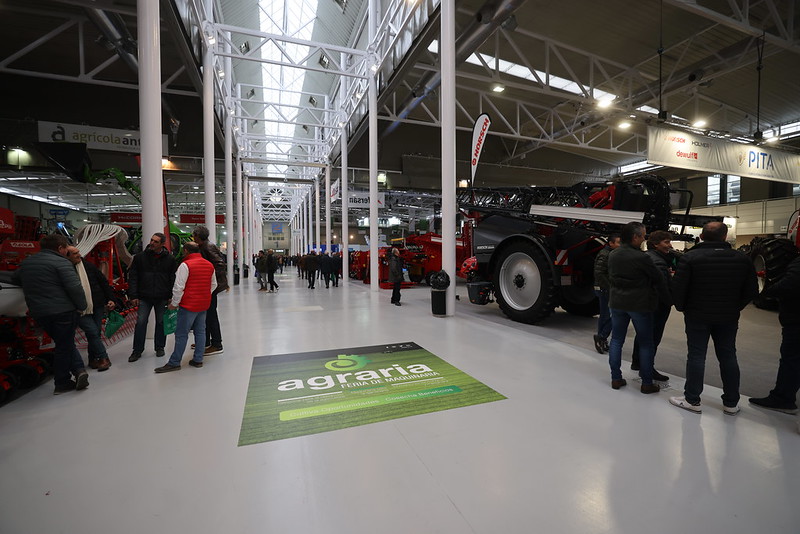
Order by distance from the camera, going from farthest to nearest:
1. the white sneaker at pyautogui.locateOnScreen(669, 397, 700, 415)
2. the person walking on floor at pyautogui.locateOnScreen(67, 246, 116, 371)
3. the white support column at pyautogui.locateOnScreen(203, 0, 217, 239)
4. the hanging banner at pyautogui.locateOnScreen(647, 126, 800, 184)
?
the white support column at pyautogui.locateOnScreen(203, 0, 217, 239), the hanging banner at pyautogui.locateOnScreen(647, 126, 800, 184), the person walking on floor at pyautogui.locateOnScreen(67, 246, 116, 371), the white sneaker at pyautogui.locateOnScreen(669, 397, 700, 415)

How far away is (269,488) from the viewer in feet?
5.72

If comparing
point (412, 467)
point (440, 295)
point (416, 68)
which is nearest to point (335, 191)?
point (416, 68)

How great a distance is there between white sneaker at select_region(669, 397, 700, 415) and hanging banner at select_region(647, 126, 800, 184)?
27.4 ft

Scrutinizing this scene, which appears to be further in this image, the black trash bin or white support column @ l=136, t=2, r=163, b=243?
the black trash bin

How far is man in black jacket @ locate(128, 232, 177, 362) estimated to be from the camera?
396cm

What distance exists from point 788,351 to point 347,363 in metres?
3.73

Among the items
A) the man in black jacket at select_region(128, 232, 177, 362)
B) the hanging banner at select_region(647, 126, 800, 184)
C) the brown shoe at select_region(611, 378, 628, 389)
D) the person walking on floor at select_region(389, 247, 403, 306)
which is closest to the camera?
the brown shoe at select_region(611, 378, 628, 389)

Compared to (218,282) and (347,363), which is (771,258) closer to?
(347,363)

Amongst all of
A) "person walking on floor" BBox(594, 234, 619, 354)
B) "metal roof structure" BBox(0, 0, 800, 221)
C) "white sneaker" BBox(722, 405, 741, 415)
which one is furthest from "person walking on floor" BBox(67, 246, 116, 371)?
"metal roof structure" BBox(0, 0, 800, 221)

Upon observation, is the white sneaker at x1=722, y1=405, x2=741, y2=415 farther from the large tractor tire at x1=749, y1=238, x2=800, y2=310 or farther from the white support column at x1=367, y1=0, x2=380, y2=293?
the white support column at x1=367, y1=0, x2=380, y2=293

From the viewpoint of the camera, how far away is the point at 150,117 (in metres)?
4.75

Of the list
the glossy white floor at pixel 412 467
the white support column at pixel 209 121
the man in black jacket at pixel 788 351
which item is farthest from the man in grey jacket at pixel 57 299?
the white support column at pixel 209 121

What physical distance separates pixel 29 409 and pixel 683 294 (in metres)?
5.09

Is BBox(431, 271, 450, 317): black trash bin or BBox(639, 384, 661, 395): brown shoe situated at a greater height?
BBox(431, 271, 450, 317): black trash bin
